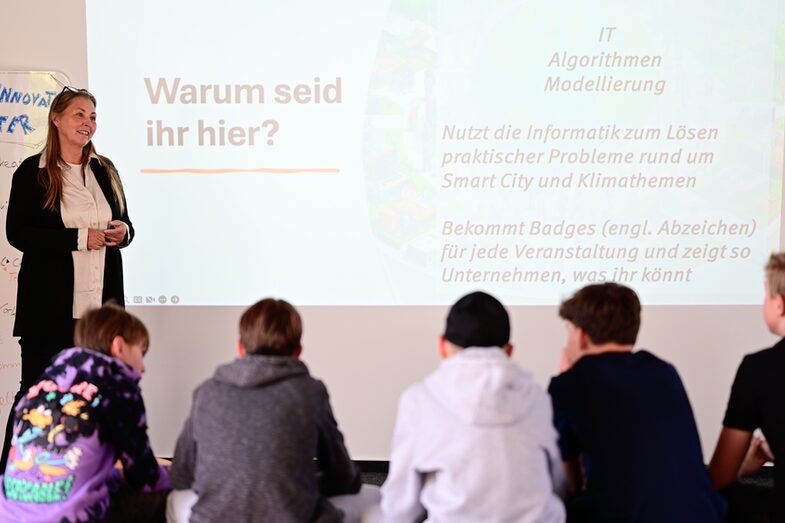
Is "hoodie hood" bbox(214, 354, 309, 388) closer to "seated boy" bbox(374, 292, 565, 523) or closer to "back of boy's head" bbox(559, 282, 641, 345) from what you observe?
"seated boy" bbox(374, 292, 565, 523)

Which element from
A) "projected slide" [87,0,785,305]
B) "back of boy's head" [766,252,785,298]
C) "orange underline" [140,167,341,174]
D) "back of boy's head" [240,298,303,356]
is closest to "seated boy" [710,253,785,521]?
"back of boy's head" [766,252,785,298]

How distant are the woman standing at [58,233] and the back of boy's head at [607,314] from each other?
1.80 metres

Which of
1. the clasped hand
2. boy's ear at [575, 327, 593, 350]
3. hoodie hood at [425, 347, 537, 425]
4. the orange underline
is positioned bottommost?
hoodie hood at [425, 347, 537, 425]

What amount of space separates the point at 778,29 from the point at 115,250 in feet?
9.51

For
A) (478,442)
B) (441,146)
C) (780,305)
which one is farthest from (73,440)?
(441,146)

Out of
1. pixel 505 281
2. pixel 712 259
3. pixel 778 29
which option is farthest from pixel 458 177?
pixel 778 29

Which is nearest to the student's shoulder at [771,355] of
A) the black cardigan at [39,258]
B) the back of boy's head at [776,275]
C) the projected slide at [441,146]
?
the back of boy's head at [776,275]

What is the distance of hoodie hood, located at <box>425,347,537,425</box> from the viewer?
167 cm

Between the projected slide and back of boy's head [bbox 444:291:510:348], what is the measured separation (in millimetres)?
1534

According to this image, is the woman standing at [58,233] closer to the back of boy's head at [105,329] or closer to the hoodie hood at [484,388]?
the back of boy's head at [105,329]

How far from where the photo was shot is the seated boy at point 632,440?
1.80 meters

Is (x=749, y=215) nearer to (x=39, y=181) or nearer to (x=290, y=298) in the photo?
(x=290, y=298)

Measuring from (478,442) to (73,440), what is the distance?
1.02 metres

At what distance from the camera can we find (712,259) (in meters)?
3.31
